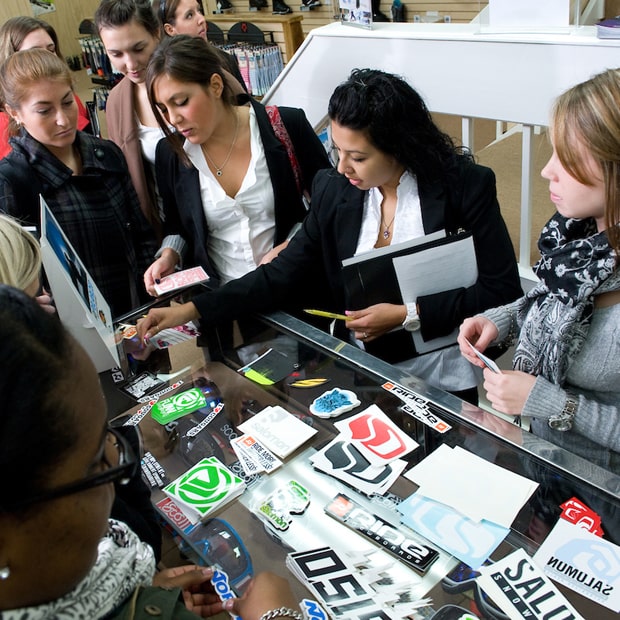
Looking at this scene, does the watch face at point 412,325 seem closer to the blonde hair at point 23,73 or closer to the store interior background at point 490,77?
the store interior background at point 490,77

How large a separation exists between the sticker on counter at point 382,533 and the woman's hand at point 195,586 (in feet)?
0.89

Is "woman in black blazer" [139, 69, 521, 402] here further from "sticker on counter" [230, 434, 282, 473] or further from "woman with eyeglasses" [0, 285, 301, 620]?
"woman with eyeglasses" [0, 285, 301, 620]

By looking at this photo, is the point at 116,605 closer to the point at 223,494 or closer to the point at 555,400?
the point at 223,494

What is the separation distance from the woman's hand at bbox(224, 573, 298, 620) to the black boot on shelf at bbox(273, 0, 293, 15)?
6284 mm

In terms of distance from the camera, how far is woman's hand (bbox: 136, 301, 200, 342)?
75.9 inches

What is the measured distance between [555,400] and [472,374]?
514 mm

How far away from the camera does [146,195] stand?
8.13 ft

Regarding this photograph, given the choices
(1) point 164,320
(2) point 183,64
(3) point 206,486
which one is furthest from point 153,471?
(2) point 183,64

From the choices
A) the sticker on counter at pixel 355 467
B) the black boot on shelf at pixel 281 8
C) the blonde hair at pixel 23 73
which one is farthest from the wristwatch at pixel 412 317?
the black boot on shelf at pixel 281 8

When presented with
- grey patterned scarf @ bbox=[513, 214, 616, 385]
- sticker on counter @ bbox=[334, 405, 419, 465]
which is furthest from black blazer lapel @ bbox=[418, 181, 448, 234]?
sticker on counter @ bbox=[334, 405, 419, 465]

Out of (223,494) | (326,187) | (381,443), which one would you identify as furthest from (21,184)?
(381,443)

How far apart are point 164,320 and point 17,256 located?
636mm

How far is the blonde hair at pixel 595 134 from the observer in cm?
122

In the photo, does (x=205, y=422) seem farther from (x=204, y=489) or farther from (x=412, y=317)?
(x=412, y=317)
